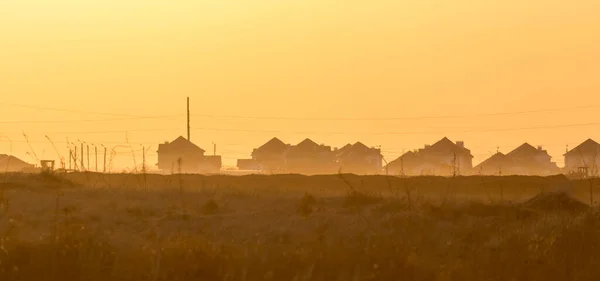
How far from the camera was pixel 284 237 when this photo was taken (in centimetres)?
1456

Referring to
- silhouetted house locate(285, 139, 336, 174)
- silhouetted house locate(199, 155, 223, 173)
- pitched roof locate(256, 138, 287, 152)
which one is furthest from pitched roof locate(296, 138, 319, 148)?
silhouetted house locate(199, 155, 223, 173)

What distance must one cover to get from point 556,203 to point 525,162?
95.9 m

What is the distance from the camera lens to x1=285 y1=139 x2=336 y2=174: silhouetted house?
368 ft

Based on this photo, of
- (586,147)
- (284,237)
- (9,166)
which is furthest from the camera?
(586,147)

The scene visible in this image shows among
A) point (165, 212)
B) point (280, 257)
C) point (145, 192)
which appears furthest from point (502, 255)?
point (145, 192)

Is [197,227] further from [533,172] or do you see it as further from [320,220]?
[533,172]

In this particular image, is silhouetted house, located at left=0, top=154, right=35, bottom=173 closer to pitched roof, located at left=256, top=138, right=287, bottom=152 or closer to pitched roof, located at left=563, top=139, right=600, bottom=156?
pitched roof, located at left=256, top=138, right=287, bottom=152

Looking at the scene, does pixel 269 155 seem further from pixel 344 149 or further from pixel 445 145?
pixel 445 145

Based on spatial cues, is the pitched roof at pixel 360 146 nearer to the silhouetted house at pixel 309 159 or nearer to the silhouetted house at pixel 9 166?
the silhouetted house at pixel 309 159

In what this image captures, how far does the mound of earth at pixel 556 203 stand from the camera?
62.4 ft

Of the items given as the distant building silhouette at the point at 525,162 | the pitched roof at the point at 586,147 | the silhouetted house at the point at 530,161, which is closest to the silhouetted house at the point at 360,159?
the distant building silhouette at the point at 525,162

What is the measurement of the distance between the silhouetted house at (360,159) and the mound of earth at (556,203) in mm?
91399

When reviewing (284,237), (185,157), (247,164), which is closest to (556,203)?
(284,237)

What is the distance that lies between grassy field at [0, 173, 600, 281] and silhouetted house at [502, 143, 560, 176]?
89859mm
